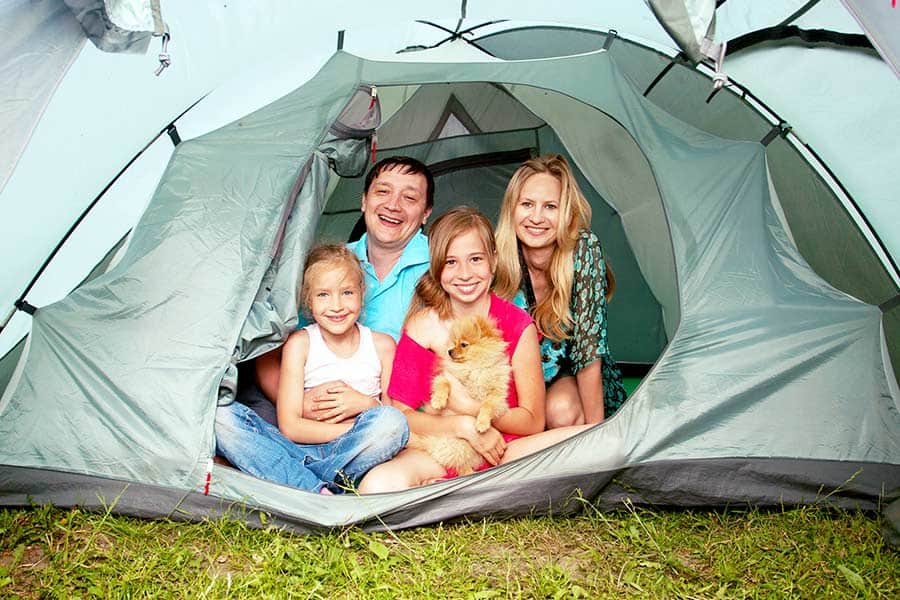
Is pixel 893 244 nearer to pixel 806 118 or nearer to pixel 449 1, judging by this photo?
pixel 806 118

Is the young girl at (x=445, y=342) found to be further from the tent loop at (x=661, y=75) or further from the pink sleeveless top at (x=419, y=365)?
the tent loop at (x=661, y=75)

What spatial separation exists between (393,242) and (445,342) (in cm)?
50

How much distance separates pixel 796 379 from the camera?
2.53 metres

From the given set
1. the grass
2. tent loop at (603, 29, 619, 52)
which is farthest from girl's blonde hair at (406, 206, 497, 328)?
tent loop at (603, 29, 619, 52)

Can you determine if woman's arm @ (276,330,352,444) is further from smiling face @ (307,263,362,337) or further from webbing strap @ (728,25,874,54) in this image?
webbing strap @ (728,25,874,54)

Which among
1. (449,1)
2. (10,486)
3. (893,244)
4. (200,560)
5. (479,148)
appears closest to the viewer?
(200,560)

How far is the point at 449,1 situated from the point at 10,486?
1888 mm

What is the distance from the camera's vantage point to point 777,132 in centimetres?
290

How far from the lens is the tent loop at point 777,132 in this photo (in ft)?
9.45

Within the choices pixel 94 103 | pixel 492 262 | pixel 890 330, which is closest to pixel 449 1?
pixel 492 262

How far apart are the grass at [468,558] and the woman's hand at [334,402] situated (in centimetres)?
44

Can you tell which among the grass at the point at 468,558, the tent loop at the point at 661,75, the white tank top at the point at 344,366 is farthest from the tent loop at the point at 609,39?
the grass at the point at 468,558

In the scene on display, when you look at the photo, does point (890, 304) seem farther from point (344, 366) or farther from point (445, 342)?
point (344, 366)

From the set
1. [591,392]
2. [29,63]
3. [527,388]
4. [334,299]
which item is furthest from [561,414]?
[29,63]
